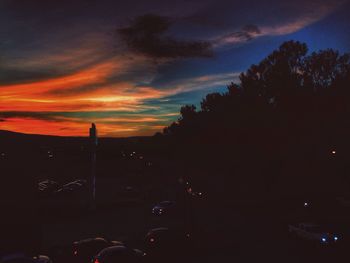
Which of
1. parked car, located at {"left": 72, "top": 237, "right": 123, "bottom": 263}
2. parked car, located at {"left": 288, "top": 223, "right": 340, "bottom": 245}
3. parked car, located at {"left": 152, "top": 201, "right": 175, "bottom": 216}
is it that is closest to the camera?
parked car, located at {"left": 72, "top": 237, "right": 123, "bottom": 263}

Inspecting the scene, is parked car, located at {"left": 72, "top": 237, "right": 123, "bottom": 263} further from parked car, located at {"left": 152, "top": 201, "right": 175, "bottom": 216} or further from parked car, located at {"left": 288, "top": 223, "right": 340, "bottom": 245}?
parked car, located at {"left": 152, "top": 201, "right": 175, "bottom": 216}

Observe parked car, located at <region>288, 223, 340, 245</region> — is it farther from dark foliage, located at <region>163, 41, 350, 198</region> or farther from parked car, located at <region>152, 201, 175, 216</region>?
dark foliage, located at <region>163, 41, 350, 198</region>

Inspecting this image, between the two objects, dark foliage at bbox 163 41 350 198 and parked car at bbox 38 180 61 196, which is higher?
dark foliage at bbox 163 41 350 198

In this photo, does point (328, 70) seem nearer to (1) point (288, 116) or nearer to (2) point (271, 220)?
(1) point (288, 116)

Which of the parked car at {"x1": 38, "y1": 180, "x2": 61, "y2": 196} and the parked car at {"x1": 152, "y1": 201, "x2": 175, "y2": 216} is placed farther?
the parked car at {"x1": 38, "y1": 180, "x2": 61, "y2": 196}

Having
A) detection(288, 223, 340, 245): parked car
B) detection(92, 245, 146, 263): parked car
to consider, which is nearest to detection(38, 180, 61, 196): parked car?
A: detection(288, 223, 340, 245): parked car

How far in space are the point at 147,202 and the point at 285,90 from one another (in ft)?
91.1

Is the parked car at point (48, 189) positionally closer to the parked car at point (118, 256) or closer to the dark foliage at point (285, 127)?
the dark foliage at point (285, 127)

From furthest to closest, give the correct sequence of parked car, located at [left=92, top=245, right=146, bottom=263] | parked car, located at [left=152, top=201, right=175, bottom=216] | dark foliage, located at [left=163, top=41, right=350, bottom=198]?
dark foliage, located at [left=163, top=41, right=350, bottom=198]
parked car, located at [left=152, top=201, right=175, bottom=216]
parked car, located at [left=92, top=245, right=146, bottom=263]

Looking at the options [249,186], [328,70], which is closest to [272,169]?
[249,186]

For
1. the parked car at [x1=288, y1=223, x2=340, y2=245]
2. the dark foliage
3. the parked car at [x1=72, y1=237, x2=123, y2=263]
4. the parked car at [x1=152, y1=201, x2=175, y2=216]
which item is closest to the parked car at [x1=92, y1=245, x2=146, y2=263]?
the parked car at [x1=72, y1=237, x2=123, y2=263]

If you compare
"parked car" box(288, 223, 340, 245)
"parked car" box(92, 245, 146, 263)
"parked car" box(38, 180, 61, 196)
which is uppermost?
"parked car" box(92, 245, 146, 263)

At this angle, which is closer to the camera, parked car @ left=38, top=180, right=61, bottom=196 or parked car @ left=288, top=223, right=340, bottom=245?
parked car @ left=288, top=223, right=340, bottom=245

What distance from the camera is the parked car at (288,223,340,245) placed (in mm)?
24875
